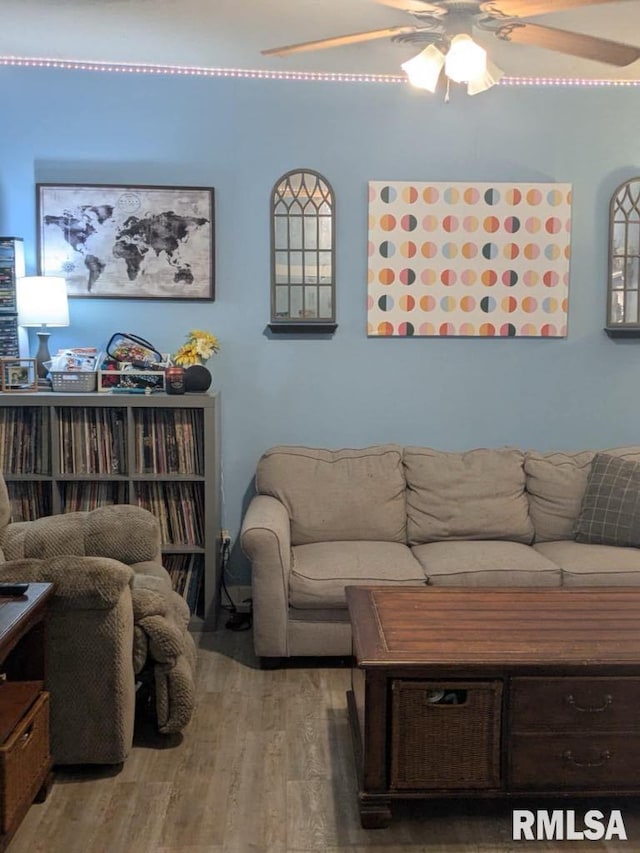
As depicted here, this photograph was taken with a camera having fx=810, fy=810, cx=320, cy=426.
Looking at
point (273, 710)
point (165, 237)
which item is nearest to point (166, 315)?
point (165, 237)

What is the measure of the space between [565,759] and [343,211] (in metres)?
2.73

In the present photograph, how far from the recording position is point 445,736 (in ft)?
7.55

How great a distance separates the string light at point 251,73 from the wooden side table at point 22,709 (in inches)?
105

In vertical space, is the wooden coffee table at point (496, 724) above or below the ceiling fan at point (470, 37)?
below

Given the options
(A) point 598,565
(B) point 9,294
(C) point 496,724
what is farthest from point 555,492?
(B) point 9,294

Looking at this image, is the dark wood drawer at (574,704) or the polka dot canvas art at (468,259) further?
the polka dot canvas art at (468,259)

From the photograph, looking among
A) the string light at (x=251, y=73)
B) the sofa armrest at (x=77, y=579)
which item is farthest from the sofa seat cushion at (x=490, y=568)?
the string light at (x=251, y=73)

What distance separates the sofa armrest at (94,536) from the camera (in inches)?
119

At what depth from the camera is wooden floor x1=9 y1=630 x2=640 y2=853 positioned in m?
2.23

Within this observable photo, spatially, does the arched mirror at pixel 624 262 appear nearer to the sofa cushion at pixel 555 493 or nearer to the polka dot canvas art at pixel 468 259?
the polka dot canvas art at pixel 468 259

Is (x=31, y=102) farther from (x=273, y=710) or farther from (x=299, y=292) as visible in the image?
(x=273, y=710)

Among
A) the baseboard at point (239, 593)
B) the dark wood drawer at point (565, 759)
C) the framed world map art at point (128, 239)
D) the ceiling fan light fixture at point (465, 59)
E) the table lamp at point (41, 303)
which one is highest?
the ceiling fan light fixture at point (465, 59)

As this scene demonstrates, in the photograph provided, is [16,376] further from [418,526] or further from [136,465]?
[418,526]

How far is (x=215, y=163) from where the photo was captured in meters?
4.00
